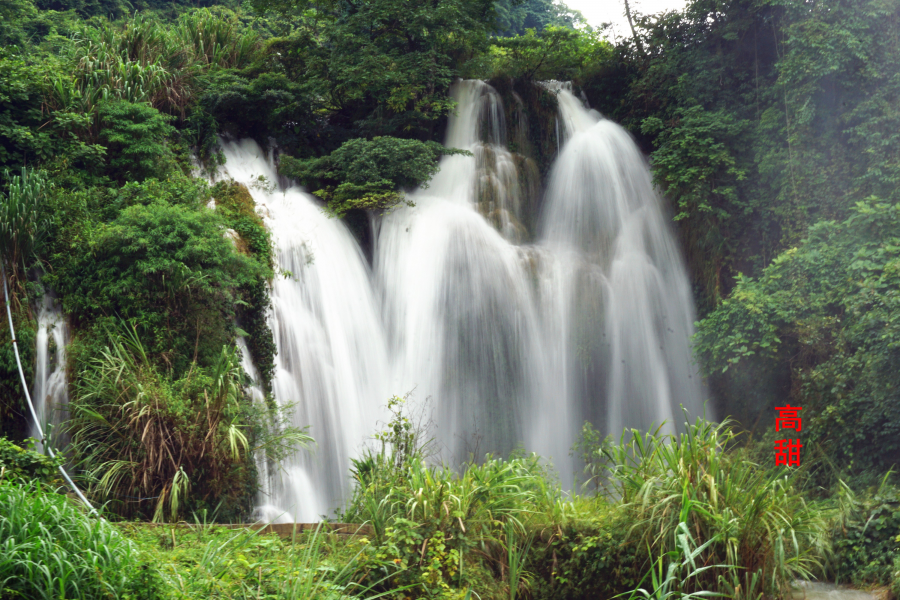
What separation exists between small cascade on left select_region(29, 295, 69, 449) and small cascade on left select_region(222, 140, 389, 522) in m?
2.52

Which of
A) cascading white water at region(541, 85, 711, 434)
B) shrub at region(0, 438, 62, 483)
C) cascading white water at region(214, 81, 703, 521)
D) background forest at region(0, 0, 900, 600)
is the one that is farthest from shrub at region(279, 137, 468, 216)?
shrub at region(0, 438, 62, 483)

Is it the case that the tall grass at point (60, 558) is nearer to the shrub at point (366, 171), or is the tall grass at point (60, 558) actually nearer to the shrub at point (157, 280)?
the shrub at point (157, 280)

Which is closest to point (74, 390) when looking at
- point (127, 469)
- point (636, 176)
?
point (127, 469)

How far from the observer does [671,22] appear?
15.2m

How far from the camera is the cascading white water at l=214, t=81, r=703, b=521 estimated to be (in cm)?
1073

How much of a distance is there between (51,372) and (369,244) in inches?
250

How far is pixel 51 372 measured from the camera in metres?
7.88

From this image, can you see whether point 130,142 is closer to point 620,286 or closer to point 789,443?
point 620,286

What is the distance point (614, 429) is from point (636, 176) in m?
5.88

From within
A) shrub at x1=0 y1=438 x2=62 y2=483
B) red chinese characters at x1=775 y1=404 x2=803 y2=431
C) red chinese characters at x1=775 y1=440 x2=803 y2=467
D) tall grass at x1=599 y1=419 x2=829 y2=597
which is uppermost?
shrub at x1=0 y1=438 x2=62 y2=483

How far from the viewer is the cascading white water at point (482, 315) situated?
423 inches

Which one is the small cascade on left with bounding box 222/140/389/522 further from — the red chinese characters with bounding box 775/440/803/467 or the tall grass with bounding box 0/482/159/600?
the red chinese characters with bounding box 775/440/803/467

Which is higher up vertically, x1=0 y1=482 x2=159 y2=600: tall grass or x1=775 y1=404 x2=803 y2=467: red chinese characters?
x1=0 y1=482 x2=159 y2=600: tall grass

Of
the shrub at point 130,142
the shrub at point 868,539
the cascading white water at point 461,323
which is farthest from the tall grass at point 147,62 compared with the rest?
the shrub at point 868,539
